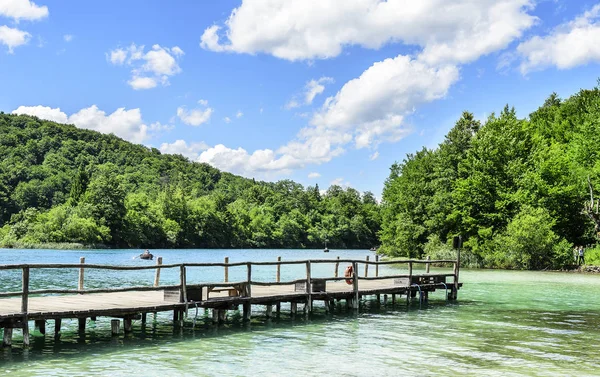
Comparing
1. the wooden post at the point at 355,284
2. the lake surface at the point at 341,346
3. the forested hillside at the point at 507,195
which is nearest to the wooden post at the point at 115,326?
the lake surface at the point at 341,346

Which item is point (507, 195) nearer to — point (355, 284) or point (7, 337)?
point (355, 284)

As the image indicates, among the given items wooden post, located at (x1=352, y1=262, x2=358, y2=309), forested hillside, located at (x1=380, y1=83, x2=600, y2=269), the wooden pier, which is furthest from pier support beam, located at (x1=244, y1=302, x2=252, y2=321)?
forested hillside, located at (x1=380, y1=83, x2=600, y2=269)

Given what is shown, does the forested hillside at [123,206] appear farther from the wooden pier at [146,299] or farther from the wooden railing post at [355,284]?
the wooden pier at [146,299]

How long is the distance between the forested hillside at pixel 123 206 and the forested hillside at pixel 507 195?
123 feet

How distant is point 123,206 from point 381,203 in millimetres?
52162

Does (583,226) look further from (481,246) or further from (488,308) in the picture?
(488,308)

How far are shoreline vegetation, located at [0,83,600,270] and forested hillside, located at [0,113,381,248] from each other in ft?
1.00

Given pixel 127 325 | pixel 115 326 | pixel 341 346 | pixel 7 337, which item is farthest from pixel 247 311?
pixel 7 337

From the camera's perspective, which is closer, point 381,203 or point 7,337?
point 7,337

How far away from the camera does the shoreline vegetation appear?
65.7 metres

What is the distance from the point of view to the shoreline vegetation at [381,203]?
65.7m

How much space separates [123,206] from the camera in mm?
130625

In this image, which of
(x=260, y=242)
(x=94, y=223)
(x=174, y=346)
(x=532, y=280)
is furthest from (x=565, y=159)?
(x=260, y=242)

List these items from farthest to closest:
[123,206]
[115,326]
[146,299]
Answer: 1. [123,206]
2. [146,299]
3. [115,326]
